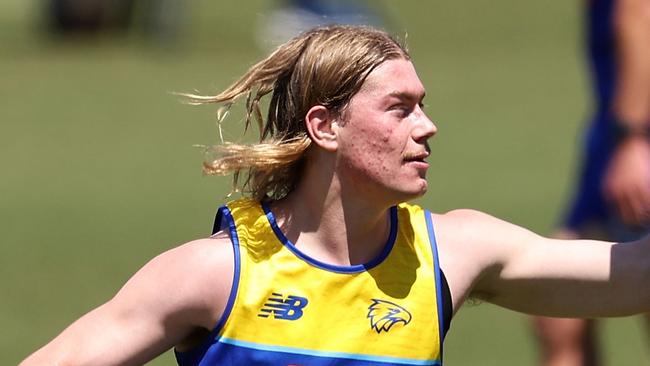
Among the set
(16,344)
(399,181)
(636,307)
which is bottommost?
(16,344)

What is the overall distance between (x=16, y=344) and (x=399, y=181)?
4.32m

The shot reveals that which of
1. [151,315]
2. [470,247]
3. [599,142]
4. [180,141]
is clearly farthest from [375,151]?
[180,141]

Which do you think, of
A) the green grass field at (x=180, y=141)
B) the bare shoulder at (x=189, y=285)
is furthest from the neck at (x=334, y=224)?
the green grass field at (x=180, y=141)

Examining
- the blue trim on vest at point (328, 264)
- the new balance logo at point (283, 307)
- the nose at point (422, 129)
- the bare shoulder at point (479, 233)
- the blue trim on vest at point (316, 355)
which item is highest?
the nose at point (422, 129)

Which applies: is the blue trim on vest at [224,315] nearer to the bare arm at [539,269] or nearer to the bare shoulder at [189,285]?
the bare shoulder at [189,285]

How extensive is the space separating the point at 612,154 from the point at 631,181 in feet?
0.82

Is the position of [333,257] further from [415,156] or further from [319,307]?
[415,156]

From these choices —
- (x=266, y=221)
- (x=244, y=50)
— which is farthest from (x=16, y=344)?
(x=244, y=50)

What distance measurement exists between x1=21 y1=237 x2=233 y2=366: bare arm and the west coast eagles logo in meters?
0.36

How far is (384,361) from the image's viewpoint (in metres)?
3.87

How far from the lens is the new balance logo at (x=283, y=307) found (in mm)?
3811

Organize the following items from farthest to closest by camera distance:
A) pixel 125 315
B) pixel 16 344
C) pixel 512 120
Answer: pixel 512 120, pixel 16 344, pixel 125 315

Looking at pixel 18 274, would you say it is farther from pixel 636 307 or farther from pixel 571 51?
pixel 571 51

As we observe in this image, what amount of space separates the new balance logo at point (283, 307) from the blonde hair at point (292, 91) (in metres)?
0.33
